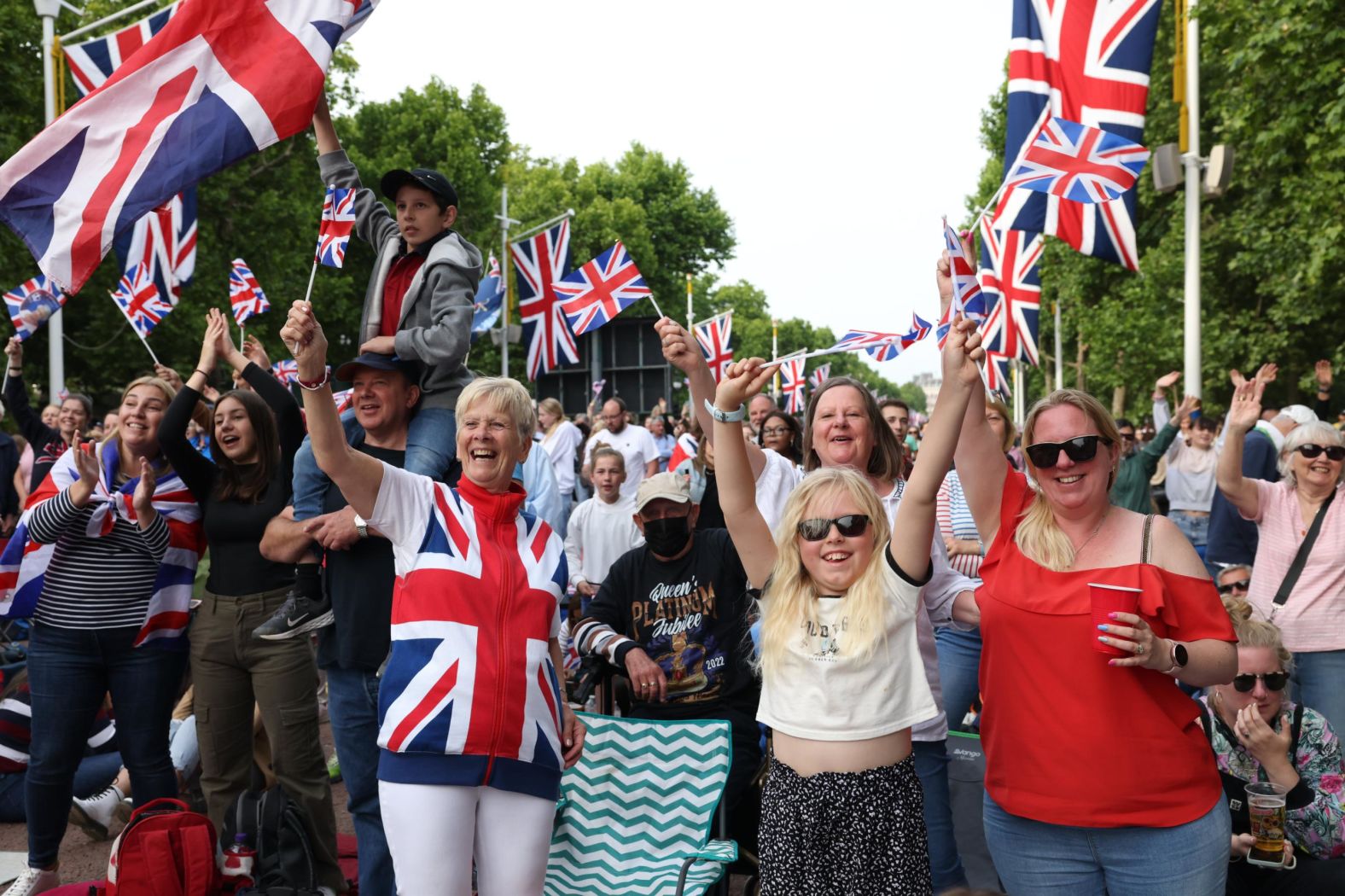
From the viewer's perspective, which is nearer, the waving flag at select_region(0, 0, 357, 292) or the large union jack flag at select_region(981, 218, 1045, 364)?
the waving flag at select_region(0, 0, 357, 292)

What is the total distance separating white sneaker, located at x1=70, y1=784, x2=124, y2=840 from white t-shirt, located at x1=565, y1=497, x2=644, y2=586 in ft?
10.3

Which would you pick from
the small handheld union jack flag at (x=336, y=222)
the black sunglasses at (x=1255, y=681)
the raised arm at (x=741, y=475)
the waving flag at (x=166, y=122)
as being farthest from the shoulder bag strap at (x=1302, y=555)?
the waving flag at (x=166, y=122)

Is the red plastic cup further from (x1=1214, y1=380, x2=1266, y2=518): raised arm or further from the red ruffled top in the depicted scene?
(x1=1214, y1=380, x2=1266, y2=518): raised arm

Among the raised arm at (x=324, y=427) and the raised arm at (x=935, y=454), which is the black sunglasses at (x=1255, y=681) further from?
the raised arm at (x=324, y=427)

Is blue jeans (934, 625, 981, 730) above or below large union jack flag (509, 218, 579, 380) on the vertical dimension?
below

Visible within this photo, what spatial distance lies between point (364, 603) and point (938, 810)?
Result: 7.09 ft

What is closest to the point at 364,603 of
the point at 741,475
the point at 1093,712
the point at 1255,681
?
the point at 741,475

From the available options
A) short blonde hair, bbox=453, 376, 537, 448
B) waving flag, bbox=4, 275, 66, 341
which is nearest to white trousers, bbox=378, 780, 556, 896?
short blonde hair, bbox=453, 376, 537, 448

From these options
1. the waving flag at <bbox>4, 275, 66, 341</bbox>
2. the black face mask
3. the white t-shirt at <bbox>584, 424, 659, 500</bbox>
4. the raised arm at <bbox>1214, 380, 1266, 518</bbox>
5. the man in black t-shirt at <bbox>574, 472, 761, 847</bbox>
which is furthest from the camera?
the white t-shirt at <bbox>584, 424, 659, 500</bbox>

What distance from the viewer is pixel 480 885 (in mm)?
3266

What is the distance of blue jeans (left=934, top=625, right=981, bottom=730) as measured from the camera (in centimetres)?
490

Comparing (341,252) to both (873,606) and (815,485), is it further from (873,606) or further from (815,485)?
(873,606)

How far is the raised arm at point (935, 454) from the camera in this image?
2986 millimetres

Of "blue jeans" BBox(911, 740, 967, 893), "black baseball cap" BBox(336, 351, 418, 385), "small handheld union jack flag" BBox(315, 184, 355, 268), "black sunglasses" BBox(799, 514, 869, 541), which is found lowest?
"blue jeans" BBox(911, 740, 967, 893)
